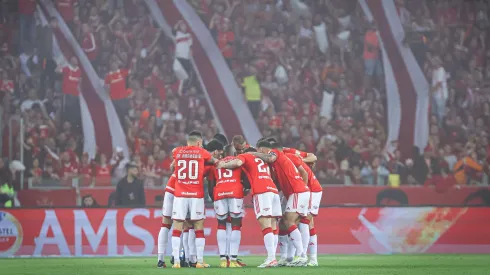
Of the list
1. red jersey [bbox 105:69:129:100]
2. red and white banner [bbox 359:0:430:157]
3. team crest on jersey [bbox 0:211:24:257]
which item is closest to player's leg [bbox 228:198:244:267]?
team crest on jersey [bbox 0:211:24:257]

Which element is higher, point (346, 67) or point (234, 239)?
point (346, 67)

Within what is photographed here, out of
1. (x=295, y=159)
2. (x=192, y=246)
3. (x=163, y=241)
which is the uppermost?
(x=295, y=159)

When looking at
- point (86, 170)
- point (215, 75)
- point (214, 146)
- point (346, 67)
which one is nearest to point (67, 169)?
point (86, 170)

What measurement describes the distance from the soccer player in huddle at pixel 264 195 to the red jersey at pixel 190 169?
29 cm

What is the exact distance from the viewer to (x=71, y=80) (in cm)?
2780

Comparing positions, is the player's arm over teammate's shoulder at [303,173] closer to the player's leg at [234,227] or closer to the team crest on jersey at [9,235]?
the player's leg at [234,227]

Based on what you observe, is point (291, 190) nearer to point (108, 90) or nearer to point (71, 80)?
point (108, 90)

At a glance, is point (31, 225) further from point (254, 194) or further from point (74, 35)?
point (74, 35)

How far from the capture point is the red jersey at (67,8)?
28953mm

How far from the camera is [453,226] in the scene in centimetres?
1983

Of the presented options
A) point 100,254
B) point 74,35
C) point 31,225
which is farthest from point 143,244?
point 74,35

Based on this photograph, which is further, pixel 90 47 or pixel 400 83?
pixel 90 47

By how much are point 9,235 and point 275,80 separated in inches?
451

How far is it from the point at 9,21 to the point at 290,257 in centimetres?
1744
